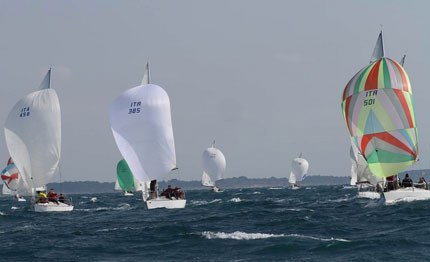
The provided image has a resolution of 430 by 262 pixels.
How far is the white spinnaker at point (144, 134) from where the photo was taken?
158 feet

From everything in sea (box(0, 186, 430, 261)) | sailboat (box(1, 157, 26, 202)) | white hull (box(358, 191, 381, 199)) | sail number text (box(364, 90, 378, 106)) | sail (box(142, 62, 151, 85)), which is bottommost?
sea (box(0, 186, 430, 261))

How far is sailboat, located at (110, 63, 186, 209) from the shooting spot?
1891 inches

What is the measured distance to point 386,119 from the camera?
134 feet

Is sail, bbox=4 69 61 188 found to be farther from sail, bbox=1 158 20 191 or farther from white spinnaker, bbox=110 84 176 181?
sail, bbox=1 158 20 191

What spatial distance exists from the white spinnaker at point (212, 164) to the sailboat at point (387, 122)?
83523 millimetres

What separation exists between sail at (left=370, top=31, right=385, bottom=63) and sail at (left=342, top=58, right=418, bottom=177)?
6964 millimetres

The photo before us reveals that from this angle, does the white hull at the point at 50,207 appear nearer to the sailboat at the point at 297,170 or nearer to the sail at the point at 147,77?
the sail at the point at 147,77

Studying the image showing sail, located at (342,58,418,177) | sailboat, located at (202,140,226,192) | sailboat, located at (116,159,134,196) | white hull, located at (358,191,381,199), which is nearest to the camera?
sail, located at (342,58,418,177)

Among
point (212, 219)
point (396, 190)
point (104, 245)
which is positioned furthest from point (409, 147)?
point (104, 245)

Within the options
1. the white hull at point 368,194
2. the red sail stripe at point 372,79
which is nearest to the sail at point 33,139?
the red sail stripe at point 372,79

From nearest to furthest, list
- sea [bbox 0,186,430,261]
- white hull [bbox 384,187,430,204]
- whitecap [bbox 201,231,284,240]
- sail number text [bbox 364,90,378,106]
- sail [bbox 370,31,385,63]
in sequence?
1. sea [bbox 0,186,430,261]
2. whitecap [bbox 201,231,284,240]
3. sail number text [bbox 364,90,378,106]
4. white hull [bbox 384,187,430,204]
5. sail [bbox 370,31,385,63]

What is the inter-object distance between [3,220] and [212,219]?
15.8 m

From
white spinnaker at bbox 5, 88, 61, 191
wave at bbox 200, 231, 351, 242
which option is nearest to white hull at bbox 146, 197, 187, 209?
white spinnaker at bbox 5, 88, 61, 191

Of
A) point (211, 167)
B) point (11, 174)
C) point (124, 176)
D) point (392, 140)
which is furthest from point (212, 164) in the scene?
point (392, 140)
